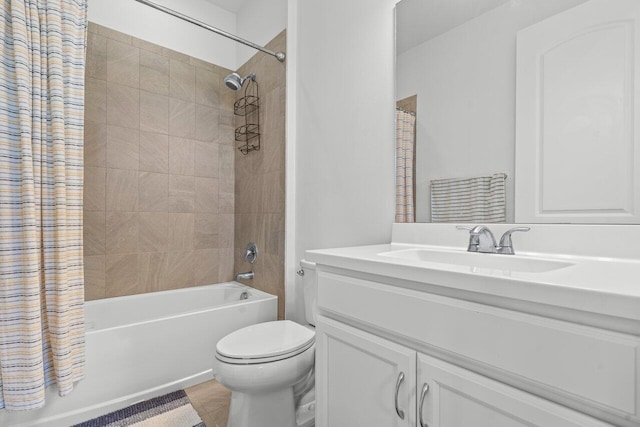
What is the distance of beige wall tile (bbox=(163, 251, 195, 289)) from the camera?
2316mm

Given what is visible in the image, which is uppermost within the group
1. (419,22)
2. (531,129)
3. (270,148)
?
(419,22)

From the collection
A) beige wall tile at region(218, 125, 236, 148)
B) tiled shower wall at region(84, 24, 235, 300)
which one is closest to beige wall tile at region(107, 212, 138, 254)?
tiled shower wall at region(84, 24, 235, 300)

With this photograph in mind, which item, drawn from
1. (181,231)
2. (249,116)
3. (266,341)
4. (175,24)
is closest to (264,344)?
(266,341)

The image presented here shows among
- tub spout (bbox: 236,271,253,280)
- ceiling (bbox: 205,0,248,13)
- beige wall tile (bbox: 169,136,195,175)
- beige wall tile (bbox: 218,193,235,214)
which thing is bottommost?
tub spout (bbox: 236,271,253,280)

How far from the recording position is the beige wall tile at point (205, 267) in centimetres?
245

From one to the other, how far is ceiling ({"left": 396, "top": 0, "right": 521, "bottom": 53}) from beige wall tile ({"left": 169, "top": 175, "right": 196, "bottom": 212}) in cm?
175

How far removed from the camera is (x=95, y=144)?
2029 millimetres

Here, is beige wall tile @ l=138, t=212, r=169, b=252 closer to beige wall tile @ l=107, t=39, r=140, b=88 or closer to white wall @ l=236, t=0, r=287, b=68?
beige wall tile @ l=107, t=39, r=140, b=88

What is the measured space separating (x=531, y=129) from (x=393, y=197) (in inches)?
23.1

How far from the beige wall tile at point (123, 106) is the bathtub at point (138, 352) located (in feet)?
3.86

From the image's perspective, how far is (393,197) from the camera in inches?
57.4

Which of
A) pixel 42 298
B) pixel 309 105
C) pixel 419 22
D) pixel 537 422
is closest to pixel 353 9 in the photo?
pixel 419 22

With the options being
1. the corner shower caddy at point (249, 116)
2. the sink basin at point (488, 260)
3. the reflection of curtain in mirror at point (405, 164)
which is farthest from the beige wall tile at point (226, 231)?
the sink basin at point (488, 260)

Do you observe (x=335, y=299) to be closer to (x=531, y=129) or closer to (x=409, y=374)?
(x=409, y=374)
